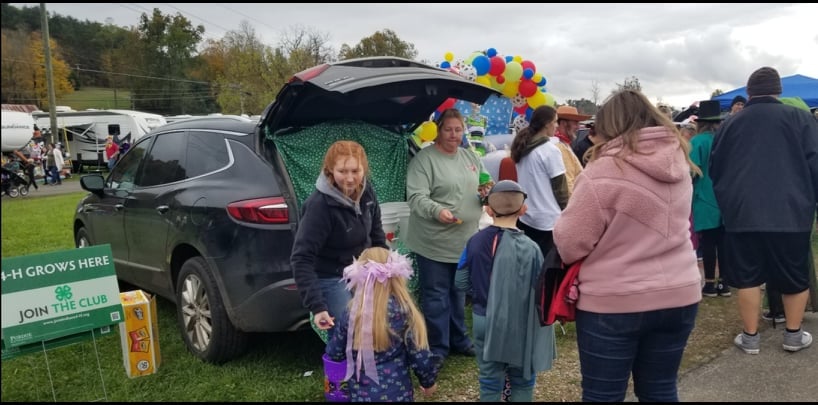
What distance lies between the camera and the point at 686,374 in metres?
3.95

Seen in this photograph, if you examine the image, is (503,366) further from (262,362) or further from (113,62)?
(113,62)

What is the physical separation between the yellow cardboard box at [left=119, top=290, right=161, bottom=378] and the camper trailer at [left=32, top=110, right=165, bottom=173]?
2493 cm

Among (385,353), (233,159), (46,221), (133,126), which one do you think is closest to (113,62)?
(46,221)

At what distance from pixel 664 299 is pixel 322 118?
2.58 metres

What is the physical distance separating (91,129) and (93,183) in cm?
2523

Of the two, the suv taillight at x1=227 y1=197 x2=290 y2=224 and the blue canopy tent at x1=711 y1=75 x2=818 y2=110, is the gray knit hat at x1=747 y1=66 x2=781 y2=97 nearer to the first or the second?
the suv taillight at x1=227 y1=197 x2=290 y2=224

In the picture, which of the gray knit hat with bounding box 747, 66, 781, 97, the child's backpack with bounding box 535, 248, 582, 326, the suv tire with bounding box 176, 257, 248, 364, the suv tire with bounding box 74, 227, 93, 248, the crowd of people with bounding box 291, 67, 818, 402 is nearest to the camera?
the crowd of people with bounding box 291, 67, 818, 402

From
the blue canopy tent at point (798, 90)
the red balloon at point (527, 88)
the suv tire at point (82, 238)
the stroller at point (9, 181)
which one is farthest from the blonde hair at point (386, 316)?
the blue canopy tent at point (798, 90)

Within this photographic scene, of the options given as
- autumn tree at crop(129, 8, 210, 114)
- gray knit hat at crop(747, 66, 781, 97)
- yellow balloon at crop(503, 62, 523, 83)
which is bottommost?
gray knit hat at crop(747, 66, 781, 97)

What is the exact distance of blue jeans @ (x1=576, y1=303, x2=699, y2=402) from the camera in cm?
Result: 237

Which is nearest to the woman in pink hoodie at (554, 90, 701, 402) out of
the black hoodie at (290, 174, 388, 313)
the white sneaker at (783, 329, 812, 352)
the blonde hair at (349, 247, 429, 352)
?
the blonde hair at (349, 247, 429, 352)

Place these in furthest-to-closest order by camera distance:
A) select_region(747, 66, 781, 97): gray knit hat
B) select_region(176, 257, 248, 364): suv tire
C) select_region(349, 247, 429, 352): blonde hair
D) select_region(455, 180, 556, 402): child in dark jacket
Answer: select_region(747, 66, 781, 97): gray knit hat, select_region(176, 257, 248, 364): suv tire, select_region(455, 180, 556, 402): child in dark jacket, select_region(349, 247, 429, 352): blonde hair

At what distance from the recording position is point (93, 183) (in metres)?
4.97

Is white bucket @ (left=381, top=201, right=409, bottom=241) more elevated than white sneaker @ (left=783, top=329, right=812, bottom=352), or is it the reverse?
white bucket @ (left=381, top=201, right=409, bottom=241)
